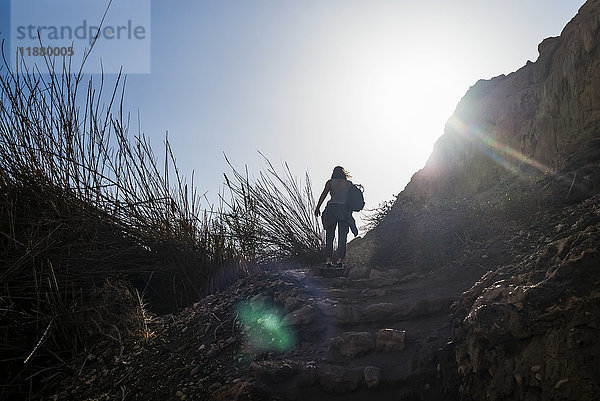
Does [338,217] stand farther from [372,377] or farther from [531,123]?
[531,123]

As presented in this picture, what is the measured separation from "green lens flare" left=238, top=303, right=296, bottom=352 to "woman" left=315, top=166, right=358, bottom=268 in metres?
2.30

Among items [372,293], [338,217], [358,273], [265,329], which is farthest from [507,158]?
[265,329]

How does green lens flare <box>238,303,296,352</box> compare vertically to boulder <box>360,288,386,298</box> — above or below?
below

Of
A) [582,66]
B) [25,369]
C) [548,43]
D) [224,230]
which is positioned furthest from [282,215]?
[548,43]

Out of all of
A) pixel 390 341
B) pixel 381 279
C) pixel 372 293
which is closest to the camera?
pixel 390 341

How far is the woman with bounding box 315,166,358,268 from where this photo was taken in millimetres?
5418

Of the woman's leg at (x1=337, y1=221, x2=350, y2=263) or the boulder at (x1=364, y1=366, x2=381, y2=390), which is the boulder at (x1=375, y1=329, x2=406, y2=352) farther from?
the woman's leg at (x1=337, y1=221, x2=350, y2=263)

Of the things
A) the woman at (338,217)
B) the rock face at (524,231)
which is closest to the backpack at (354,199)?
the woman at (338,217)

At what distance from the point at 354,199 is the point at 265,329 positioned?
326 cm

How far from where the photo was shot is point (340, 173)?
5891 millimetres

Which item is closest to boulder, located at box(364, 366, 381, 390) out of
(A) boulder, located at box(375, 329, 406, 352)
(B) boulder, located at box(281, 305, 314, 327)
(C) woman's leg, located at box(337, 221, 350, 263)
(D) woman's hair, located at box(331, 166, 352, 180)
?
(A) boulder, located at box(375, 329, 406, 352)

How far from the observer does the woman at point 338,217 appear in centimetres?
542

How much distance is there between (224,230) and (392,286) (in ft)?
5.60

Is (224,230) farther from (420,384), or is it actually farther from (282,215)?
(420,384)
